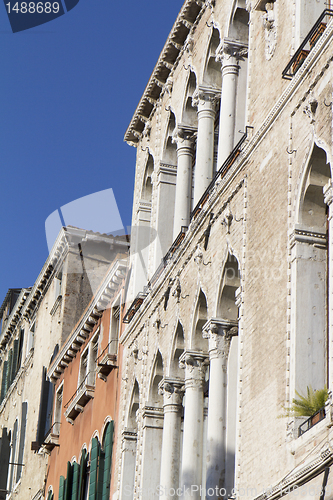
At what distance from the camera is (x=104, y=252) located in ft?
90.8

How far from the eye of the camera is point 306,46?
1151 centimetres

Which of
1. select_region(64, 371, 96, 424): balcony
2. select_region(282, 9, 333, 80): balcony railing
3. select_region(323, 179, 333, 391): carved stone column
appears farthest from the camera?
select_region(64, 371, 96, 424): balcony

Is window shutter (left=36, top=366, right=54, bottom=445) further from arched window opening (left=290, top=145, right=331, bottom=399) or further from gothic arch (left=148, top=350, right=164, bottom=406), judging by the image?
arched window opening (left=290, top=145, right=331, bottom=399)

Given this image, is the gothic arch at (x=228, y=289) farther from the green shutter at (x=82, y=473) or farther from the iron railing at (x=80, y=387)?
the iron railing at (x=80, y=387)

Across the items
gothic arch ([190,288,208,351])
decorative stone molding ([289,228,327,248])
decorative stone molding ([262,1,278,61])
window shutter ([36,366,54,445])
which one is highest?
decorative stone molding ([262,1,278,61])

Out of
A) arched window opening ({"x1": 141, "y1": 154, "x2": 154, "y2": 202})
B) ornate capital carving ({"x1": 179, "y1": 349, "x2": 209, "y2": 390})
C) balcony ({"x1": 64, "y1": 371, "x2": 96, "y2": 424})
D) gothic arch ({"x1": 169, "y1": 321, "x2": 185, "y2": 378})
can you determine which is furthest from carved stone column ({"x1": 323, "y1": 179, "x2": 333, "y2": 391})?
balcony ({"x1": 64, "y1": 371, "x2": 96, "y2": 424})

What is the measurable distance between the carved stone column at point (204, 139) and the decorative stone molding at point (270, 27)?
3.05 metres

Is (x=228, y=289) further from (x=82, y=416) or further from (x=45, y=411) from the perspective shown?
(x=45, y=411)

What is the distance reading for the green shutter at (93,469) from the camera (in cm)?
1816

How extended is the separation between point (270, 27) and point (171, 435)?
6.51 metres

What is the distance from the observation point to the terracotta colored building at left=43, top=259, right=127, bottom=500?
60.2ft

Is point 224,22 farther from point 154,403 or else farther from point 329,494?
point 329,494

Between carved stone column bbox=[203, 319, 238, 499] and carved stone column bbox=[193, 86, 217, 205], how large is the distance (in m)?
2.98

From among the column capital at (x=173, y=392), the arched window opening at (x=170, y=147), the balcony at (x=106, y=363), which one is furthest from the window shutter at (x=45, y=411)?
the column capital at (x=173, y=392)
